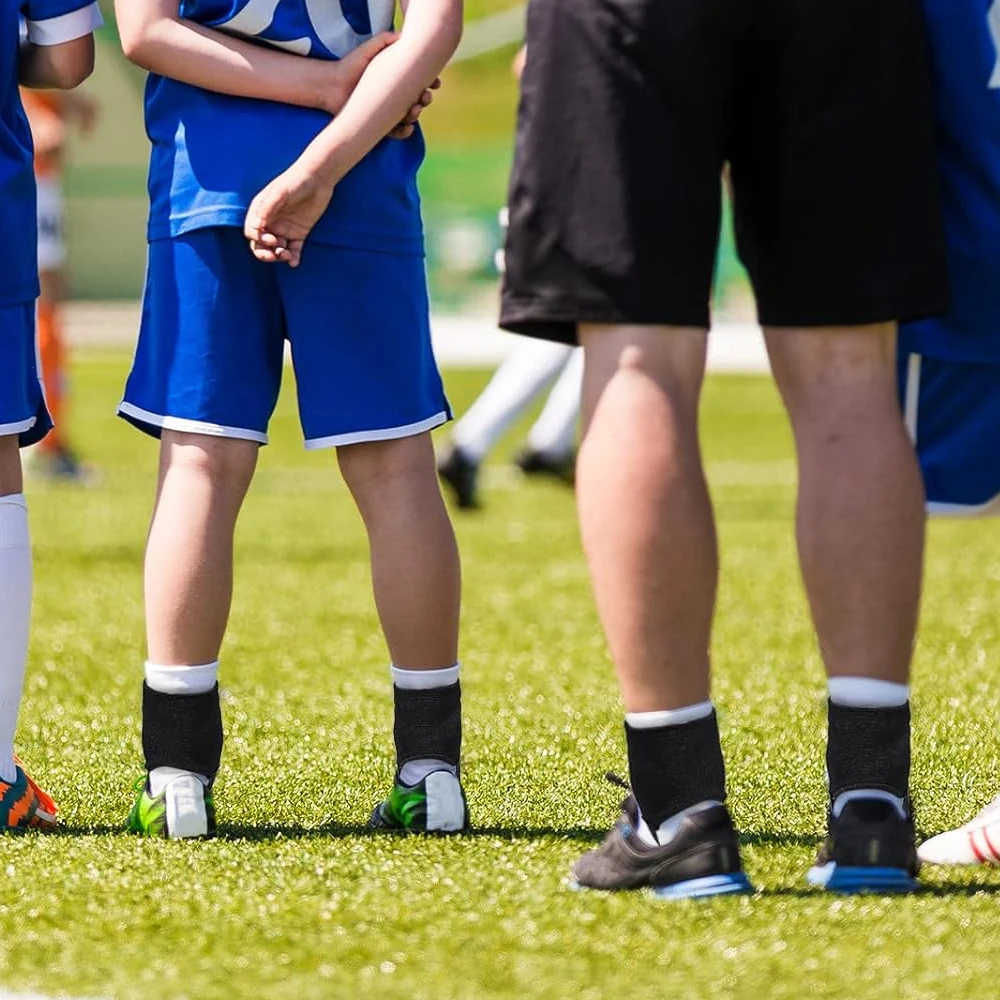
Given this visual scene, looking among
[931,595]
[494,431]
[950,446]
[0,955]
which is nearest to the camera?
[0,955]

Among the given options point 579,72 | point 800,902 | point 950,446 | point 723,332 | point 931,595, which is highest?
point 579,72

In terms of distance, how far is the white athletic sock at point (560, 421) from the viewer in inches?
285

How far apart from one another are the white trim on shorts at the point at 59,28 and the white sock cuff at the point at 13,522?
65 centimetres

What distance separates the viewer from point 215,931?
7.27 feet

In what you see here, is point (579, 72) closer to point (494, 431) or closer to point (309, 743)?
point (309, 743)

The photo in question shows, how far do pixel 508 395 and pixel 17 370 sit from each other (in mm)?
4335

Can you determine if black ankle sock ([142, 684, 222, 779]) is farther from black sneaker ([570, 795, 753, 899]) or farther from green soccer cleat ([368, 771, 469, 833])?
black sneaker ([570, 795, 753, 899])

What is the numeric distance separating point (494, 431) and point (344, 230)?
13.9ft

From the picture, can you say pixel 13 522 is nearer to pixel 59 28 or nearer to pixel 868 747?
pixel 59 28

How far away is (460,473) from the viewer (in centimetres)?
701

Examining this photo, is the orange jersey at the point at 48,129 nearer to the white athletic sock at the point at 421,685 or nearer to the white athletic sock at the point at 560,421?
the white athletic sock at the point at 560,421

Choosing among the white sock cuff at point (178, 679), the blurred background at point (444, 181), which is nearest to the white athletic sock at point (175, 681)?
the white sock cuff at point (178, 679)

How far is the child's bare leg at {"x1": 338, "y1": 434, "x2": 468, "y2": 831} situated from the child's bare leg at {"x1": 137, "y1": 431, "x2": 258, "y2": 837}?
0.19 m

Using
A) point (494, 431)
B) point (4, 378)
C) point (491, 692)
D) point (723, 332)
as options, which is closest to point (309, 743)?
point (491, 692)
